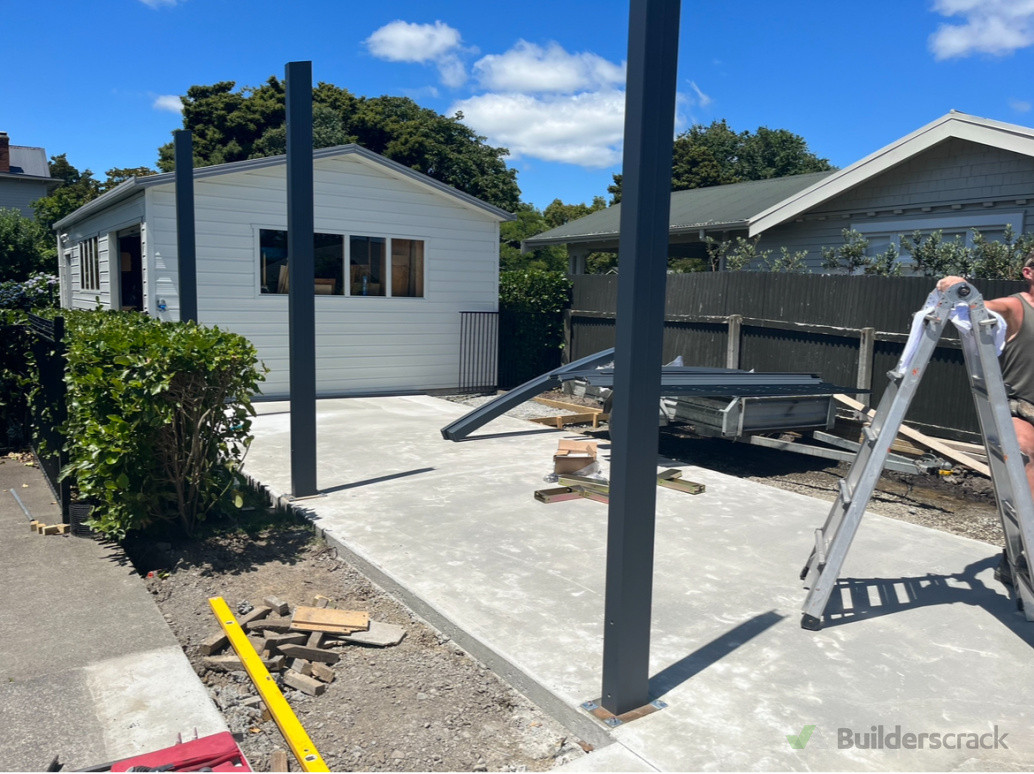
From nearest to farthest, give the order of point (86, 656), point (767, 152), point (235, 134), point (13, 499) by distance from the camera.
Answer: point (86, 656), point (13, 499), point (235, 134), point (767, 152)

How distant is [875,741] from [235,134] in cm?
3999

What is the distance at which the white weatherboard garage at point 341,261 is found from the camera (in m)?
11.4

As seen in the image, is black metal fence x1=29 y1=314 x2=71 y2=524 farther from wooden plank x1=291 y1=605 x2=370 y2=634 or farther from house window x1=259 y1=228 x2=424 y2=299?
house window x1=259 y1=228 x2=424 y2=299

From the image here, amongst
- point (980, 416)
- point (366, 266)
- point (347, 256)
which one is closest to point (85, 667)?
point (980, 416)

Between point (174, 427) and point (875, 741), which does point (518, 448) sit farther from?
point (875, 741)

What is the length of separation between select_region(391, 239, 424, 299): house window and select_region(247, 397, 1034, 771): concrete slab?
6.70 metres

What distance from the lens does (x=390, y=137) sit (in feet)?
124

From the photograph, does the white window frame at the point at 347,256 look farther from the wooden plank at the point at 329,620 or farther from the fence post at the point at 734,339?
the wooden plank at the point at 329,620

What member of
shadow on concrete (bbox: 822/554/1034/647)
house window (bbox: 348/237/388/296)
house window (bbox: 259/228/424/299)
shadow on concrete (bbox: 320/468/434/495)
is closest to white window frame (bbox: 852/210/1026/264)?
house window (bbox: 259/228/424/299)

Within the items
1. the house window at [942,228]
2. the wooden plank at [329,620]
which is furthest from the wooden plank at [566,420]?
the wooden plank at [329,620]

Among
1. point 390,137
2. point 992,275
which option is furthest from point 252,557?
point 390,137

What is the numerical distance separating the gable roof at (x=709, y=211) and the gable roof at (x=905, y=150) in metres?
0.91

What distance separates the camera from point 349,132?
38.0 meters

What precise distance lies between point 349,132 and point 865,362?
34185mm
